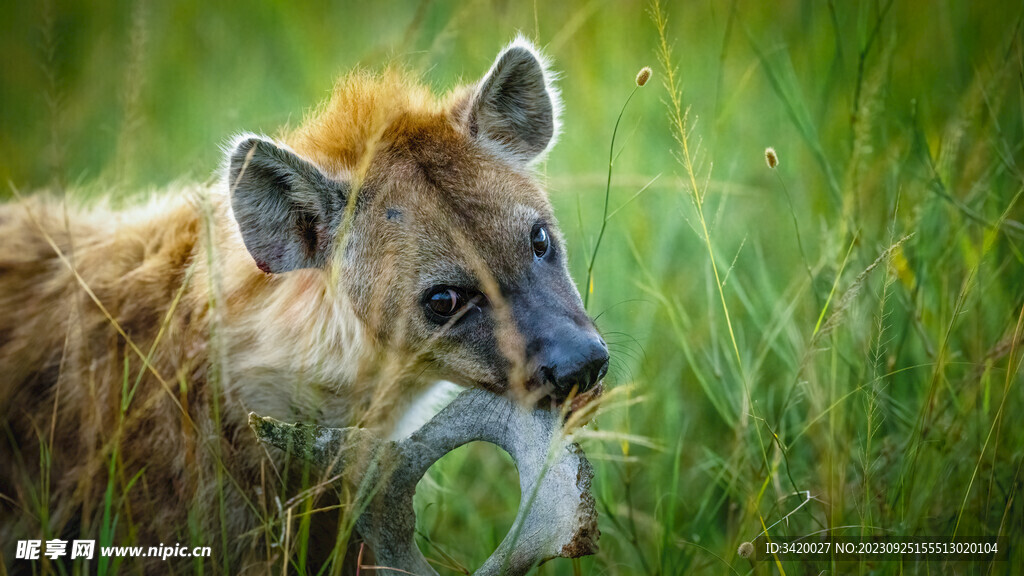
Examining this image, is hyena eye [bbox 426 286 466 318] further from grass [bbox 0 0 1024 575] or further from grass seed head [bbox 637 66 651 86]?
grass seed head [bbox 637 66 651 86]

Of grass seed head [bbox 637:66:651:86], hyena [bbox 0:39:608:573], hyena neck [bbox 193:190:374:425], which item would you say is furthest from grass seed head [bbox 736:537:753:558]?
grass seed head [bbox 637:66:651:86]

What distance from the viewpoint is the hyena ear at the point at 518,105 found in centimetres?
233

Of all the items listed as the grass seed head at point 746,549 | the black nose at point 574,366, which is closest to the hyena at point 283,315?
the black nose at point 574,366

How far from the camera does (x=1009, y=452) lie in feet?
7.66

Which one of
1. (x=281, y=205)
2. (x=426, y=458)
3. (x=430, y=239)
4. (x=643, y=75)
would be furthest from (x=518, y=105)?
(x=426, y=458)

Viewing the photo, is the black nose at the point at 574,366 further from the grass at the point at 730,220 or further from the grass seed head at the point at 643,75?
the grass seed head at the point at 643,75

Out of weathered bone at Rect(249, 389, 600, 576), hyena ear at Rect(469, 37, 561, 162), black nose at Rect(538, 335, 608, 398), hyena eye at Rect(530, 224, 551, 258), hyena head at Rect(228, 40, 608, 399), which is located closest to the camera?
weathered bone at Rect(249, 389, 600, 576)

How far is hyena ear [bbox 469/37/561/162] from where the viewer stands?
2334 millimetres

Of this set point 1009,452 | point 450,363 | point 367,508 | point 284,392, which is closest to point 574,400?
point 450,363

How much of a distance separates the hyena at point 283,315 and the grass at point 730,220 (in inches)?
3.7

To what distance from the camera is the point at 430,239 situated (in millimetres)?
2066

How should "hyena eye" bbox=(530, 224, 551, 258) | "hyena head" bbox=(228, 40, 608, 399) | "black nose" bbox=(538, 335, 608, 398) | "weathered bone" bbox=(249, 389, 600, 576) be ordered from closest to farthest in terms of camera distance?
"weathered bone" bbox=(249, 389, 600, 576)
"black nose" bbox=(538, 335, 608, 398)
"hyena head" bbox=(228, 40, 608, 399)
"hyena eye" bbox=(530, 224, 551, 258)

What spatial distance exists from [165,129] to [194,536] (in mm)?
2736

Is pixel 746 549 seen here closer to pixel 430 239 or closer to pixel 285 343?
pixel 430 239
